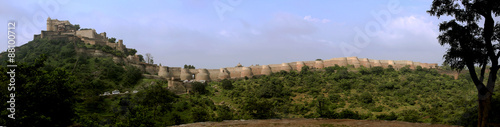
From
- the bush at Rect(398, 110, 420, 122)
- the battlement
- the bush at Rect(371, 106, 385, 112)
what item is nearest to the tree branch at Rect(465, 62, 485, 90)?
the bush at Rect(398, 110, 420, 122)

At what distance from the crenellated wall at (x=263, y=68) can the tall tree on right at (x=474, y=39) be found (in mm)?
52188

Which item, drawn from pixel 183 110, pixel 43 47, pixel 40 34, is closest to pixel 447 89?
pixel 183 110

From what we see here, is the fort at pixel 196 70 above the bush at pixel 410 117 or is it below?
above

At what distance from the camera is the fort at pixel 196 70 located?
60.0 m

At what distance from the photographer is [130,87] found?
4697 centimetres

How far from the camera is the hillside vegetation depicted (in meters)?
11.5

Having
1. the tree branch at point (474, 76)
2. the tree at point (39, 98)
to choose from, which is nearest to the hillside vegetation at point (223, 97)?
the tree at point (39, 98)

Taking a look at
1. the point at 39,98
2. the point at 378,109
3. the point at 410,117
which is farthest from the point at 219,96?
the point at 39,98

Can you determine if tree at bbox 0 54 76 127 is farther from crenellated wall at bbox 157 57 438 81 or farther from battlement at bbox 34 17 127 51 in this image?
battlement at bbox 34 17 127 51

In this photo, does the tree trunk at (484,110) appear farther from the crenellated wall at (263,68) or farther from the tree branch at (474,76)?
the crenellated wall at (263,68)

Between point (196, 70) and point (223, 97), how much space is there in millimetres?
18821

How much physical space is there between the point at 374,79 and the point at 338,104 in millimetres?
20147

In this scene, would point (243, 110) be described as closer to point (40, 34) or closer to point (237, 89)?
point (237, 89)

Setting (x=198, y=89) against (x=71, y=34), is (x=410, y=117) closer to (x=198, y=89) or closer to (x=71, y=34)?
(x=198, y=89)
